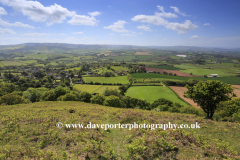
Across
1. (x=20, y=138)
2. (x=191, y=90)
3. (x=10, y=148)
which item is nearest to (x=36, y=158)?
(x=10, y=148)

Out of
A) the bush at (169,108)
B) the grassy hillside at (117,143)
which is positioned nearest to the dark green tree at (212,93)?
the grassy hillside at (117,143)

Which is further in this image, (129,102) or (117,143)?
(129,102)

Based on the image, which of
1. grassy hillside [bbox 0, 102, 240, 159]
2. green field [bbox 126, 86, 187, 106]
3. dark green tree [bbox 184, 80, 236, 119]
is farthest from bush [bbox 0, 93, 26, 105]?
dark green tree [bbox 184, 80, 236, 119]

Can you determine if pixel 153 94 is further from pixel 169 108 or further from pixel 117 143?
pixel 117 143

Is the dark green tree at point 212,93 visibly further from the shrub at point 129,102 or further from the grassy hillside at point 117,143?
the shrub at point 129,102

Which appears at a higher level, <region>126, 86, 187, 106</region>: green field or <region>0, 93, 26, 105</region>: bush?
<region>0, 93, 26, 105</region>: bush

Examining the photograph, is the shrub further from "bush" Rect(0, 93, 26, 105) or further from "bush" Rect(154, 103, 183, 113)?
"bush" Rect(0, 93, 26, 105)

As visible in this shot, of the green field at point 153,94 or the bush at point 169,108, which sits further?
the green field at point 153,94

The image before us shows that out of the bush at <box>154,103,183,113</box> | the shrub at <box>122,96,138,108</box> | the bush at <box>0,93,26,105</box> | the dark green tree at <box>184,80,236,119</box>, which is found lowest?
the shrub at <box>122,96,138,108</box>

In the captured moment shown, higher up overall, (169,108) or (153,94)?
(169,108)

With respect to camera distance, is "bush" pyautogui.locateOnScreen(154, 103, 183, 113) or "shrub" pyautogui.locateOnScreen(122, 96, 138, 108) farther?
"shrub" pyautogui.locateOnScreen(122, 96, 138, 108)

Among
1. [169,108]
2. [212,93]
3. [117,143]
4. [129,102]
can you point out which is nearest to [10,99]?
[129,102]

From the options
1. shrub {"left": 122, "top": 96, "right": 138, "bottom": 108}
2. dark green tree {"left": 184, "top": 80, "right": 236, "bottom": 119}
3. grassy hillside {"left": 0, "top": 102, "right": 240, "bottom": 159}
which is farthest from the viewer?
shrub {"left": 122, "top": 96, "right": 138, "bottom": 108}
